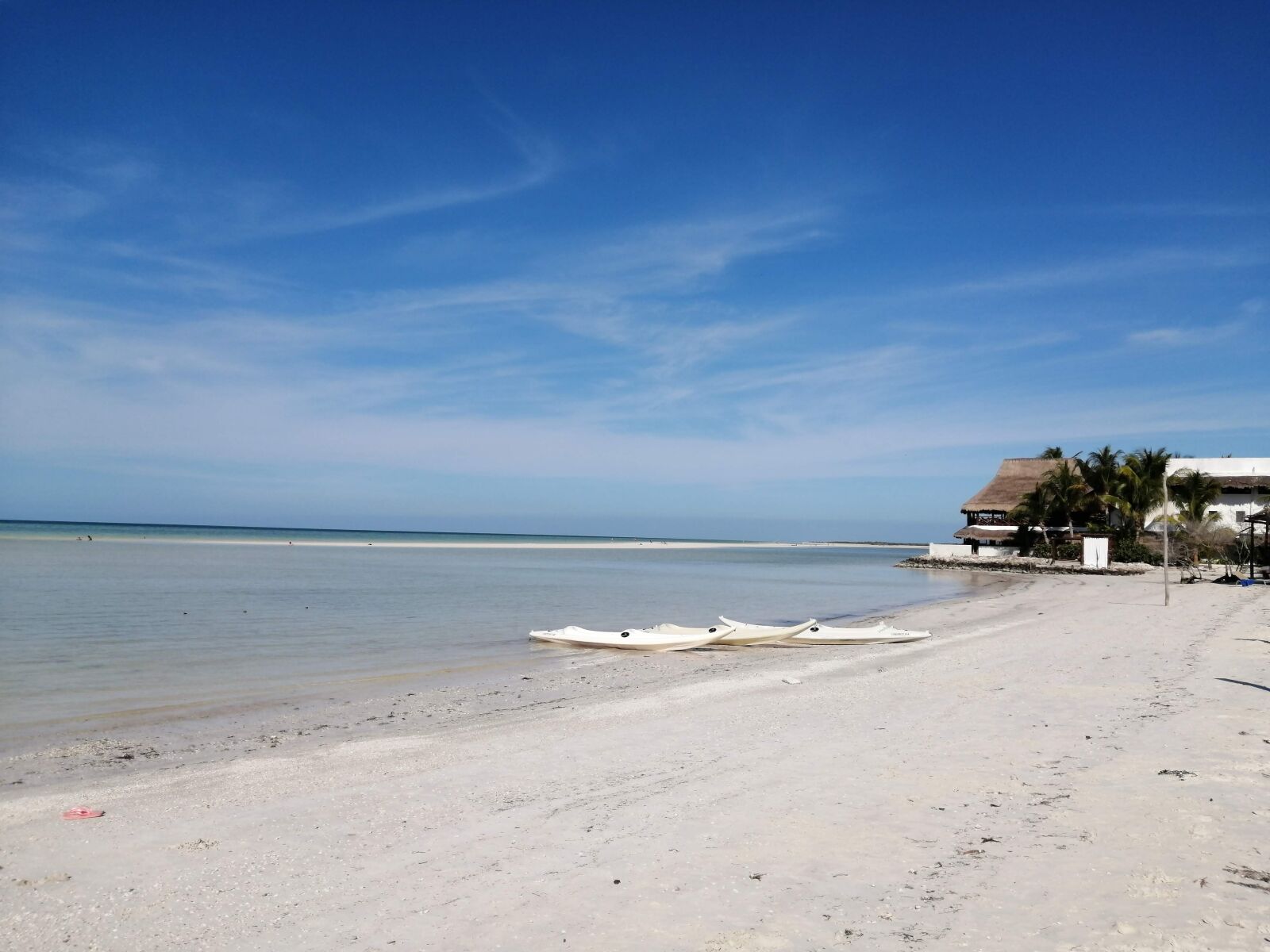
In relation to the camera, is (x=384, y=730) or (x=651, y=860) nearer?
(x=651, y=860)

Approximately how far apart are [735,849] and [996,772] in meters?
2.60

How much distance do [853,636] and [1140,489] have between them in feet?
126

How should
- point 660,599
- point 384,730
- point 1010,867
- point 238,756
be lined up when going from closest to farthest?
1. point 1010,867
2. point 238,756
3. point 384,730
4. point 660,599

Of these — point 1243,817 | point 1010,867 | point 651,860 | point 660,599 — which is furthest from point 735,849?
point 660,599

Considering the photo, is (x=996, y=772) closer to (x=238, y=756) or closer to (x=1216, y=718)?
(x=1216, y=718)

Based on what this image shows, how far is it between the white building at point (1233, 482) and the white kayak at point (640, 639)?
39.3m

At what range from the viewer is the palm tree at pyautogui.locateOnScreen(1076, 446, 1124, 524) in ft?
158

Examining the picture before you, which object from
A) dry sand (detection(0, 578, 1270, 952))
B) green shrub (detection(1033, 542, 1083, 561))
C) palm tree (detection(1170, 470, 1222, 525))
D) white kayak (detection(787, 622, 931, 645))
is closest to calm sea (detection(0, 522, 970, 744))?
dry sand (detection(0, 578, 1270, 952))

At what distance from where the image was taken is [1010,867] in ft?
15.3

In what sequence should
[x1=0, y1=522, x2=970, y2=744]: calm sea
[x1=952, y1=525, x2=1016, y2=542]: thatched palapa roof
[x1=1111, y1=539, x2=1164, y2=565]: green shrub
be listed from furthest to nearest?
1. [x1=952, y1=525, x2=1016, y2=542]: thatched palapa roof
2. [x1=1111, y1=539, x2=1164, y2=565]: green shrub
3. [x1=0, y1=522, x2=970, y2=744]: calm sea

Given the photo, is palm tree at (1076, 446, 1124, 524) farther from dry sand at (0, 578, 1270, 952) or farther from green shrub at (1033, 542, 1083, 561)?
dry sand at (0, 578, 1270, 952)

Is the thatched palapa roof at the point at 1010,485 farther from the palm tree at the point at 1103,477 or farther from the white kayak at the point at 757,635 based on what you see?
the white kayak at the point at 757,635

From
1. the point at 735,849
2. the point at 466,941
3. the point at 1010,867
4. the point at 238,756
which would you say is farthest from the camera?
the point at 238,756

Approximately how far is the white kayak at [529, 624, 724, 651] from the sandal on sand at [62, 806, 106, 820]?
11.0m
